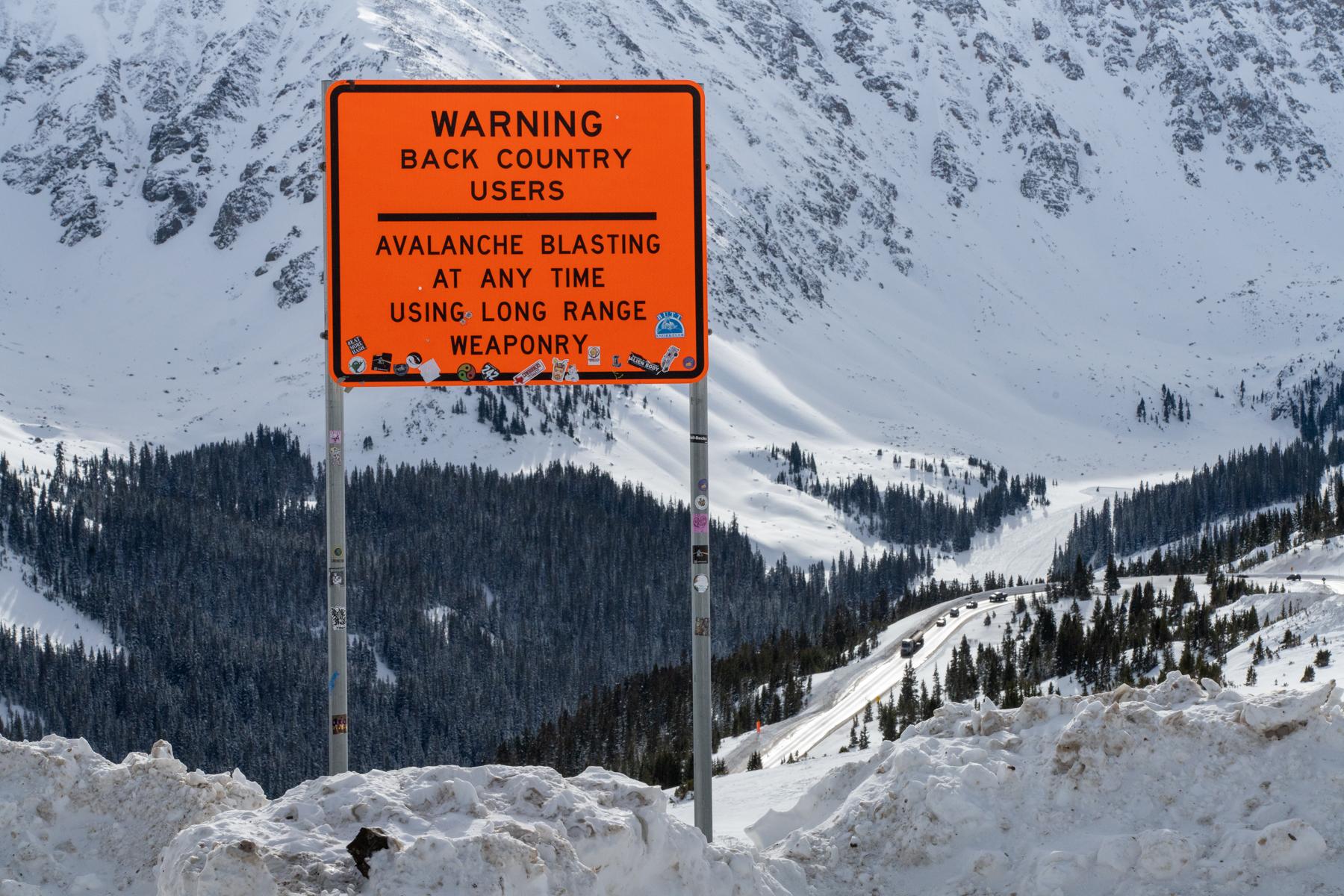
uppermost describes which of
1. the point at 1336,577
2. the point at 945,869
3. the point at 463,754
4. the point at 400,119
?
the point at 400,119

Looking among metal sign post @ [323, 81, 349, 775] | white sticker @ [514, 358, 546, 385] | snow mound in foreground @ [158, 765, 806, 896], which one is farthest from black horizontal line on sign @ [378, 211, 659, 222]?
snow mound in foreground @ [158, 765, 806, 896]

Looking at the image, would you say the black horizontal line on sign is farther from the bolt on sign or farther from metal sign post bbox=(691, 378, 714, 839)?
metal sign post bbox=(691, 378, 714, 839)

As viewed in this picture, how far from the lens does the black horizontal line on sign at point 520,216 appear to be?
12.0m

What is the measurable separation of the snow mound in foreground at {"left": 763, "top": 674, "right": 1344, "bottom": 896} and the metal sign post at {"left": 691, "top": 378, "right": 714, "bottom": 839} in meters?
0.82

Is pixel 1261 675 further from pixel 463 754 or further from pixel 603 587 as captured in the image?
pixel 603 587

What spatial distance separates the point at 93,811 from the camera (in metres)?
11.4

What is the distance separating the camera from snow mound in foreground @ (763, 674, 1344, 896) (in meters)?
10.0

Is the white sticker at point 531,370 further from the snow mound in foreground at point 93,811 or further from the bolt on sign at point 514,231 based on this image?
the snow mound in foreground at point 93,811

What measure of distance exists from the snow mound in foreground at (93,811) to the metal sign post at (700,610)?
3.76 metres

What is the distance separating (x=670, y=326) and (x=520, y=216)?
63.5 inches

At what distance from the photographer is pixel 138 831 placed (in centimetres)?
1118

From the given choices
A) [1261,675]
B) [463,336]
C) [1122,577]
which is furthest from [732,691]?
[463,336]

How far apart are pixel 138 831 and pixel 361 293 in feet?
15.7

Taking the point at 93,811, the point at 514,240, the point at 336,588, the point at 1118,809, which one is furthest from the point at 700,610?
the point at 93,811
